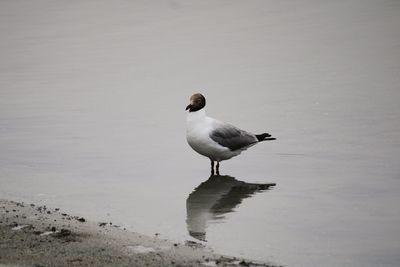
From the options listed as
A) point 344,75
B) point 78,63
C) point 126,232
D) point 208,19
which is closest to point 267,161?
point 126,232

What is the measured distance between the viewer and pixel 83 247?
5.59 meters

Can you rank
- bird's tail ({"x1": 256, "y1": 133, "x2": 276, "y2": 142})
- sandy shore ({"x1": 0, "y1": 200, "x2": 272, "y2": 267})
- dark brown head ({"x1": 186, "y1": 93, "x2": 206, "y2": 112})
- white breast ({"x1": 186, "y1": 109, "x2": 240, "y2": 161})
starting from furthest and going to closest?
bird's tail ({"x1": 256, "y1": 133, "x2": 276, "y2": 142}), dark brown head ({"x1": 186, "y1": 93, "x2": 206, "y2": 112}), white breast ({"x1": 186, "y1": 109, "x2": 240, "y2": 161}), sandy shore ({"x1": 0, "y1": 200, "x2": 272, "y2": 267})

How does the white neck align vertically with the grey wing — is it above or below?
above

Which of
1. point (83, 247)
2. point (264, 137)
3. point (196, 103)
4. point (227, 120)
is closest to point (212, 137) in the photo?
point (196, 103)

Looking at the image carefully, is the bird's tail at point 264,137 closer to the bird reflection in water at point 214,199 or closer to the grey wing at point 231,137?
the grey wing at point 231,137

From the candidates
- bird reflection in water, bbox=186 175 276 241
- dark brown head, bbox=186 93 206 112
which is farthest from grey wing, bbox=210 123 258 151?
bird reflection in water, bbox=186 175 276 241

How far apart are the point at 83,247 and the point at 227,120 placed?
5.79 metres

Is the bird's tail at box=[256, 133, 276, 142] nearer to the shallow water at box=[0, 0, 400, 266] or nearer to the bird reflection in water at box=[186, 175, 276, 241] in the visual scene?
the shallow water at box=[0, 0, 400, 266]

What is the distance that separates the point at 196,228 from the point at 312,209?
1.30 metres

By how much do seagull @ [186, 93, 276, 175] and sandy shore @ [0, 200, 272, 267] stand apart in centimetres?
265

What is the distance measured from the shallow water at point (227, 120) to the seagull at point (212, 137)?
0.81 ft

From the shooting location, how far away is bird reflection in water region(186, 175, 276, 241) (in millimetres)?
6918

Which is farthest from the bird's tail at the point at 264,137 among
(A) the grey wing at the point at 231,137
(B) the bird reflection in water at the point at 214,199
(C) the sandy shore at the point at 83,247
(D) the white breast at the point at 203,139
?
(C) the sandy shore at the point at 83,247

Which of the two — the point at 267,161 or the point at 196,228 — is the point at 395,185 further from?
the point at 196,228
